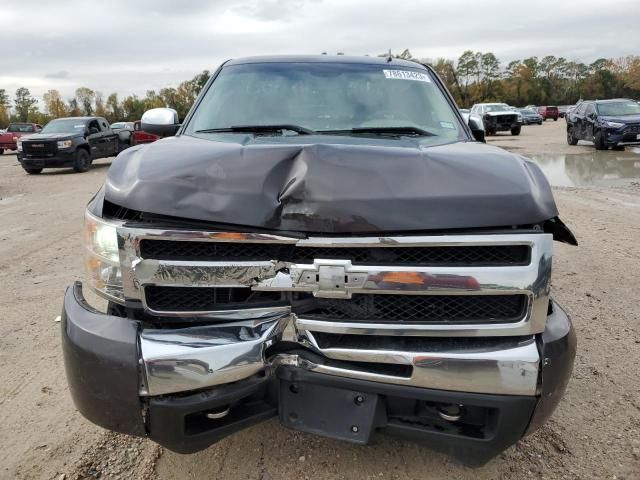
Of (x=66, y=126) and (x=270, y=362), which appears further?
(x=66, y=126)

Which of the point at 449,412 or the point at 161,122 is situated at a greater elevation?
the point at 161,122

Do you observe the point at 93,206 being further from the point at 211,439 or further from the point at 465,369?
the point at 465,369

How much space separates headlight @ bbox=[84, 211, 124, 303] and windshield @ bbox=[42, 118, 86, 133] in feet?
55.9

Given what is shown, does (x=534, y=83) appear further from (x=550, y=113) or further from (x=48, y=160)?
(x=48, y=160)

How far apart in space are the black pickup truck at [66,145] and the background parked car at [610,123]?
670 inches

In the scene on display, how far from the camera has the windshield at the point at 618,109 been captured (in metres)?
17.9

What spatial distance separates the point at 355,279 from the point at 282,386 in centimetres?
52

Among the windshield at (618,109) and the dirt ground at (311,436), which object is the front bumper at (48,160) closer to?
the dirt ground at (311,436)

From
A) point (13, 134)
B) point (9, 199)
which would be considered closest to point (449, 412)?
point (9, 199)

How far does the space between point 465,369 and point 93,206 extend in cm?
163

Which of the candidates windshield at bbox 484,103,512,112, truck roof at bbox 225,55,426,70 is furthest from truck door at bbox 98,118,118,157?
windshield at bbox 484,103,512,112

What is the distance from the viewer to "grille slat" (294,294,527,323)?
1.96 m

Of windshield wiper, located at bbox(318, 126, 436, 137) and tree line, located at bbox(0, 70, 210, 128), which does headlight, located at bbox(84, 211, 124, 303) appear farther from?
tree line, located at bbox(0, 70, 210, 128)

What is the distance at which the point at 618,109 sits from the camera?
18.1m
